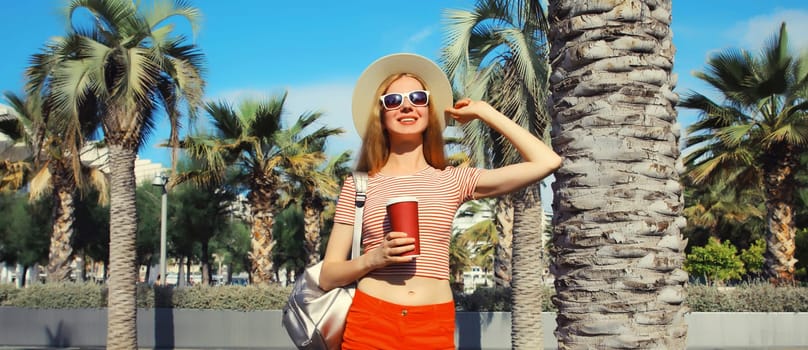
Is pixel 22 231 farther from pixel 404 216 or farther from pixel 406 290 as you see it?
pixel 404 216

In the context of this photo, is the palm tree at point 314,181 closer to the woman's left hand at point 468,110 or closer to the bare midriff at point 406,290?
the woman's left hand at point 468,110

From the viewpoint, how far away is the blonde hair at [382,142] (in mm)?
2564

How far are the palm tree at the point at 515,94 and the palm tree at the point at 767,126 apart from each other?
6.34m

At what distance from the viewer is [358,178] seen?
2443 mm

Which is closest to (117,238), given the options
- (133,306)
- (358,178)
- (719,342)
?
(133,306)

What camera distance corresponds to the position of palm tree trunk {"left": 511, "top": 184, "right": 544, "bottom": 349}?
11.1 meters

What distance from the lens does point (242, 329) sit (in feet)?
50.0

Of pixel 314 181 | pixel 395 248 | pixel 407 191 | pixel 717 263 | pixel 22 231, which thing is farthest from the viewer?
pixel 22 231

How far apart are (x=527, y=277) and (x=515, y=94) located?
289 cm

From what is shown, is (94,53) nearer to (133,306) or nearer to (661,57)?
(133,306)

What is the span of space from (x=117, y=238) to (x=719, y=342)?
41.5 ft

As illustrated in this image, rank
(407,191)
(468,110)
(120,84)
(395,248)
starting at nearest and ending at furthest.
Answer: (395,248) → (407,191) → (468,110) → (120,84)

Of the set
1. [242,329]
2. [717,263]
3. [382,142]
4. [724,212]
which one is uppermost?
[724,212]

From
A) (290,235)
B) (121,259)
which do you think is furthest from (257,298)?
(290,235)
